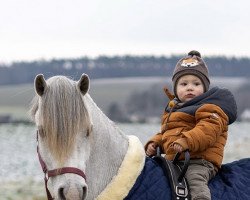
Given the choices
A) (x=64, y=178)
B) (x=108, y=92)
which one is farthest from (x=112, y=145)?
(x=108, y=92)

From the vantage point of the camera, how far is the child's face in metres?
6.28

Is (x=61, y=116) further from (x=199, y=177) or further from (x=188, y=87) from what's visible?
(x=188, y=87)

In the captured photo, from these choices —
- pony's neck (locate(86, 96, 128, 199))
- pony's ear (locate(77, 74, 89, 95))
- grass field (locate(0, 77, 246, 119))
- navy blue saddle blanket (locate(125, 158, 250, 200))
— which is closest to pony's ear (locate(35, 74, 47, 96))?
pony's ear (locate(77, 74, 89, 95))

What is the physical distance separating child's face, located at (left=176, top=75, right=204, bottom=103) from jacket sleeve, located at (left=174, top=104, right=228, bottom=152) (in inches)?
12.2

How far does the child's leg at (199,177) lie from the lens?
5719mm

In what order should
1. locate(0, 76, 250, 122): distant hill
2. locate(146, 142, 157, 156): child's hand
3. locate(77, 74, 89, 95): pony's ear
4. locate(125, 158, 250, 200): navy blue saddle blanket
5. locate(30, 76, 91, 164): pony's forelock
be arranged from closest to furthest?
locate(30, 76, 91, 164): pony's forelock, locate(77, 74, 89, 95): pony's ear, locate(125, 158, 250, 200): navy blue saddle blanket, locate(146, 142, 157, 156): child's hand, locate(0, 76, 250, 122): distant hill

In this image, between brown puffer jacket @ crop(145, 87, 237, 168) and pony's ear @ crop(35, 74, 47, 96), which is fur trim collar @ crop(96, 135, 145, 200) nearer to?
brown puffer jacket @ crop(145, 87, 237, 168)

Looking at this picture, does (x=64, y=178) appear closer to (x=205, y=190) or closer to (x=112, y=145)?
(x=112, y=145)

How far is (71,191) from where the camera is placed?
507 centimetres

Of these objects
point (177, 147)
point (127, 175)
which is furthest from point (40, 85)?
point (177, 147)

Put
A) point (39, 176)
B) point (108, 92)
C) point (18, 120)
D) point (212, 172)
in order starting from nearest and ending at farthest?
point (212, 172)
point (39, 176)
point (18, 120)
point (108, 92)

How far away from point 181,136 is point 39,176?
10.6 m

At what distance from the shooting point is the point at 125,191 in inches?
222

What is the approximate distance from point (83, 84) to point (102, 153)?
2.11ft
